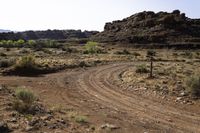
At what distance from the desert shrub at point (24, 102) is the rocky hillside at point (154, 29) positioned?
9301cm

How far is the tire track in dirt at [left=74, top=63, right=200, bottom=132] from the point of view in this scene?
16.2m

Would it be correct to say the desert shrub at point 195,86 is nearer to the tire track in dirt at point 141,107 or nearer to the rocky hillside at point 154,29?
the tire track in dirt at point 141,107

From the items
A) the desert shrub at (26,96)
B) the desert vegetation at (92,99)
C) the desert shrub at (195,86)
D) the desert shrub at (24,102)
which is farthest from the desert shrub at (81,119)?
the desert shrub at (195,86)

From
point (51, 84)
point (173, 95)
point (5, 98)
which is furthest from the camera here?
point (51, 84)

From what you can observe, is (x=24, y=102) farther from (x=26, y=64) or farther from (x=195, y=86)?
(x=26, y=64)

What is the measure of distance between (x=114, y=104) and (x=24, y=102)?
5120 millimetres

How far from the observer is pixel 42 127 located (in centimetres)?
1419

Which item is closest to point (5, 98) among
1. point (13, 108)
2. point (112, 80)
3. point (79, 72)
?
point (13, 108)

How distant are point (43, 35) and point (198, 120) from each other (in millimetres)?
174821

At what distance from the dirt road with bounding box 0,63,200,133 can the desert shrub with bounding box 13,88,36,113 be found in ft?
8.25

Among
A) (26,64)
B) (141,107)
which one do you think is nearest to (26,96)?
(141,107)

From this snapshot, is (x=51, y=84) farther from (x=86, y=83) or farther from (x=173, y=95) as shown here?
(x=173, y=95)

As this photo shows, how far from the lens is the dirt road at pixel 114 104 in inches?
627

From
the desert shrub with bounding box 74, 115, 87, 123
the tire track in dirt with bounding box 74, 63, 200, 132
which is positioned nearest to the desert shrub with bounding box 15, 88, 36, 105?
the desert shrub with bounding box 74, 115, 87, 123
